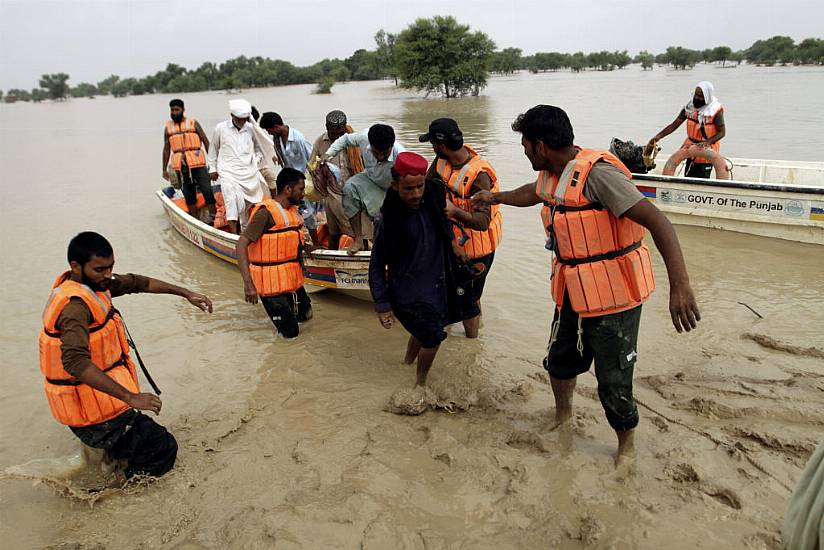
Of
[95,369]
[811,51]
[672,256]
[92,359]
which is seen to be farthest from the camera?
[811,51]

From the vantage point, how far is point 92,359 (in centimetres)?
325

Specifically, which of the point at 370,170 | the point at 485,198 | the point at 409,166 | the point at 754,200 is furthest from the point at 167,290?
the point at 754,200

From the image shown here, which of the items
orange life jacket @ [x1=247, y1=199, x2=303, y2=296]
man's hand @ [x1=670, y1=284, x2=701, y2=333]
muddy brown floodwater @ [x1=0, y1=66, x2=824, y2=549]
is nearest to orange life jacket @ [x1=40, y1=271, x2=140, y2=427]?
muddy brown floodwater @ [x1=0, y1=66, x2=824, y2=549]

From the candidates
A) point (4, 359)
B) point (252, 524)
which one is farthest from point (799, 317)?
point (4, 359)

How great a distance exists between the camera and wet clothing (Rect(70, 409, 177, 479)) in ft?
11.0

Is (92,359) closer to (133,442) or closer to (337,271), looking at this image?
(133,442)

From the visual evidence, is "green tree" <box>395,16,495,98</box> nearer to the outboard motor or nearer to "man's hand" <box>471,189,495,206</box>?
the outboard motor

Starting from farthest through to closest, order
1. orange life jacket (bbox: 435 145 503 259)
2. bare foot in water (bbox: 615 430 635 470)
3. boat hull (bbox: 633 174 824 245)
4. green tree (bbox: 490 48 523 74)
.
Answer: green tree (bbox: 490 48 523 74), boat hull (bbox: 633 174 824 245), orange life jacket (bbox: 435 145 503 259), bare foot in water (bbox: 615 430 635 470)

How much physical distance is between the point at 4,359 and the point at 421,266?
4.37 m

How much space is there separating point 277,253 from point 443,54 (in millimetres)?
35476

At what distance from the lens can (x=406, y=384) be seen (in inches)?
179

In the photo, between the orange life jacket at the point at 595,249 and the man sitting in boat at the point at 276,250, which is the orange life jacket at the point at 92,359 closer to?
the man sitting in boat at the point at 276,250

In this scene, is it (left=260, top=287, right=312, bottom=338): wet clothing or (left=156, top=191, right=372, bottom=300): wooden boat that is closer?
(left=260, top=287, right=312, bottom=338): wet clothing

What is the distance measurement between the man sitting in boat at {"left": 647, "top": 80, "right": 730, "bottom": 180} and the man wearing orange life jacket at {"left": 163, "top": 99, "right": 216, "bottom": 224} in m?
6.82
